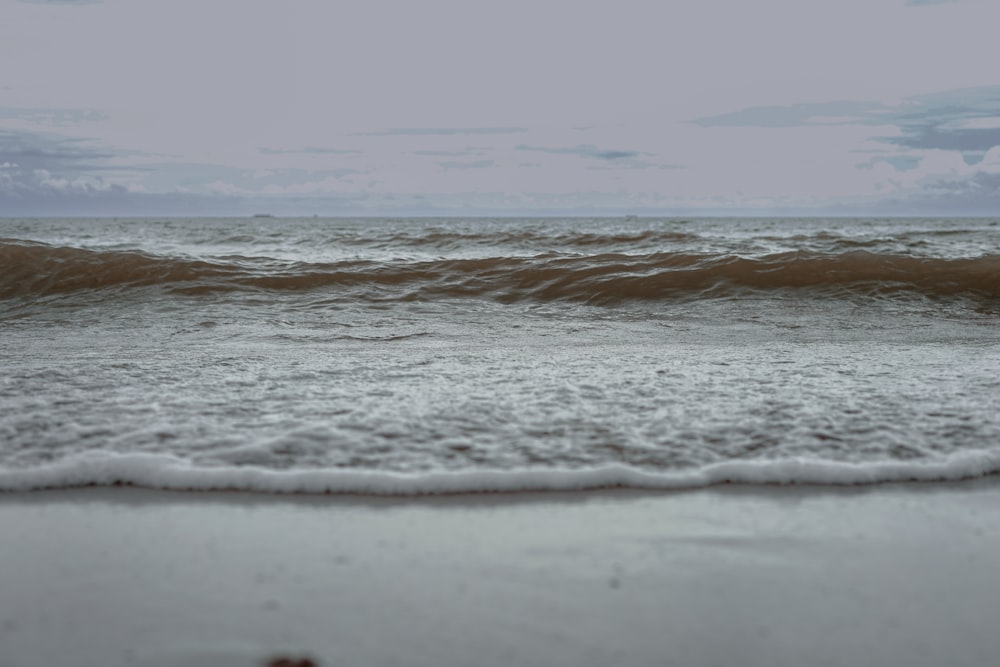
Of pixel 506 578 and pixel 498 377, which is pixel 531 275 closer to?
pixel 498 377

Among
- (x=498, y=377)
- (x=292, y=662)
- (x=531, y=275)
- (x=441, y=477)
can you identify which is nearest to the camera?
(x=292, y=662)

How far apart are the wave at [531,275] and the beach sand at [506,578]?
16.6 ft

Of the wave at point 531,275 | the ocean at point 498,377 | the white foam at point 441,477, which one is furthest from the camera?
the wave at point 531,275

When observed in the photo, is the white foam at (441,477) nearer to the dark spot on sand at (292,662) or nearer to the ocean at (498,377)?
the ocean at (498,377)

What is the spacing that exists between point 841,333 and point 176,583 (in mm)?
4657

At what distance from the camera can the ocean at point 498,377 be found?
2.26 meters

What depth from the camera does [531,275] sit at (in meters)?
7.95

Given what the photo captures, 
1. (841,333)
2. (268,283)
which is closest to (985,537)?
(841,333)

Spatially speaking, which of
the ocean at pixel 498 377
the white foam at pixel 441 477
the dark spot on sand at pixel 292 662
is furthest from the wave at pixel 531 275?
the dark spot on sand at pixel 292 662

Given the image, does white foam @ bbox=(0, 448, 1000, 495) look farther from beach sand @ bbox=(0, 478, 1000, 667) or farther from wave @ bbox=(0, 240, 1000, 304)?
wave @ bbox=(0, 240, 1000, 304)

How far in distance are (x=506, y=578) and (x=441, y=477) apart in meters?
0.60

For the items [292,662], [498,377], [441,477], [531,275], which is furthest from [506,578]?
[531,275]

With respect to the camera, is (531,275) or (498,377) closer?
(498,377)

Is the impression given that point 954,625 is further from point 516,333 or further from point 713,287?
point 713,287
